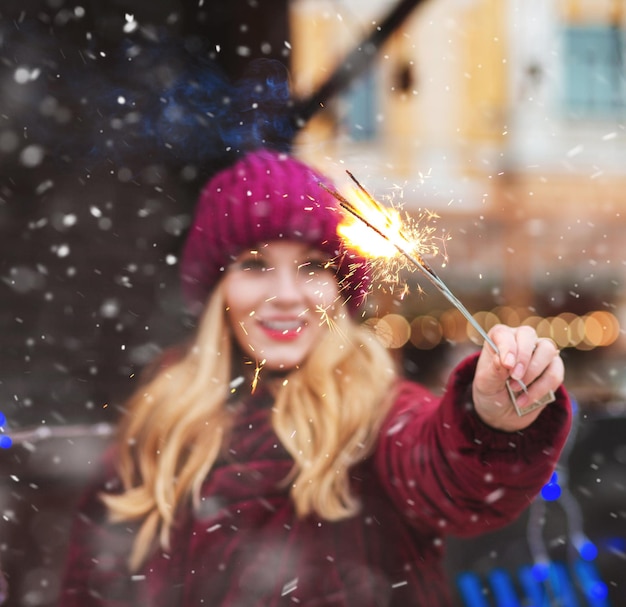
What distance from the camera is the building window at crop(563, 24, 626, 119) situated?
539 cm

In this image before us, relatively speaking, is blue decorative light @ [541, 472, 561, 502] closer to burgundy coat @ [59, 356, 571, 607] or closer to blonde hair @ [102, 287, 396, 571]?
burgundy coat @ [59, 356, 571, 607]

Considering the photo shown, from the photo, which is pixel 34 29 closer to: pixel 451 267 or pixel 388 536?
pixel 388 536

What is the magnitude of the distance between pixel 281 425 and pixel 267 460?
0.06 metres

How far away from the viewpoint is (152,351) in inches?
74.6

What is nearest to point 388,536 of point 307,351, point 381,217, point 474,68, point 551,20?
point 307,351

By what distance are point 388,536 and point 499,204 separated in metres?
3.91

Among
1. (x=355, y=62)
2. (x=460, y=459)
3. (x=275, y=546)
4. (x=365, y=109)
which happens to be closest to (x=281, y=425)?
(x=275, y=546)

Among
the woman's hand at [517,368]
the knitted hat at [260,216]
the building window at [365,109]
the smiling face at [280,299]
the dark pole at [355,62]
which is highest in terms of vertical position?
the building window at [365,109]

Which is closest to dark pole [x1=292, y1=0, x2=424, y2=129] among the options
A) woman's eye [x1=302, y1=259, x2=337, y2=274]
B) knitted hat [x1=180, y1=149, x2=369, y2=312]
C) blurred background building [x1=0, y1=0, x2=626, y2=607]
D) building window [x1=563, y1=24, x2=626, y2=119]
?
blurred background building [x1=0, y1=0, x2=626, y2=607]

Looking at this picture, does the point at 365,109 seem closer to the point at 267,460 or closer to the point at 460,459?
the point at 267,460

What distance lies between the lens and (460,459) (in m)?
1.05

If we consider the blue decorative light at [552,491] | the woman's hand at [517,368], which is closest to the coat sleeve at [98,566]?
the woman's hand at [517,368]

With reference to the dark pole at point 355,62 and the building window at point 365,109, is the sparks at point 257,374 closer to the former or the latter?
the dark pole at point 355,62

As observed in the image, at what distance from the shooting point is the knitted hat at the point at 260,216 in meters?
1.12
